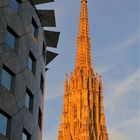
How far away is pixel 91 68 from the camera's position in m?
118

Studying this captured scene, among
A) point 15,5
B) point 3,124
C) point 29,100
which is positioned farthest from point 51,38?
point 3,124

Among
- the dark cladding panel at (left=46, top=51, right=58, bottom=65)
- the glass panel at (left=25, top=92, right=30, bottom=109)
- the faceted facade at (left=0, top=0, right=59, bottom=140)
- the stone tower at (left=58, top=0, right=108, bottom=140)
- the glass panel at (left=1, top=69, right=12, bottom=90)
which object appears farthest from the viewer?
the stone tower at (left=58, top=0, right=108, bottom=140)

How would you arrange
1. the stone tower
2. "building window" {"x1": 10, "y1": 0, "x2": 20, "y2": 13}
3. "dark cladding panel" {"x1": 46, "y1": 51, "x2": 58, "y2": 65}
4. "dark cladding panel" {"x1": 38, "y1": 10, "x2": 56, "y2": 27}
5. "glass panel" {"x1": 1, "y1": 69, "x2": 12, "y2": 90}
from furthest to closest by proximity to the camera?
the stone tower, "dark cladding panel" {"x1": 46, "y1": 51, "x2": 58, "y2": 65}, "dark cladding panel" {"x1": 38, "y1": 10, "x2": 56, "y2": 27}, "building window" {"x1": 10, "y1": 0, "x2": 20, "y2": 13}, "glass panel" {"x1": 1, "y1": 69, "x2": 12, "y2": 90}

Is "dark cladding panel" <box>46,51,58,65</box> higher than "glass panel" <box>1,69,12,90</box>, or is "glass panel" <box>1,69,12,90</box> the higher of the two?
"dark cladding panel" <box>46,51,58,65</box>

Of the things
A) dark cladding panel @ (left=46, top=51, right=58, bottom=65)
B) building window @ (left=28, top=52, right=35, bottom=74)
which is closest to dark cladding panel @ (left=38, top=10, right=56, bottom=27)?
dark cladding panel @ (left=46, top=51, right=58, bottom=65)

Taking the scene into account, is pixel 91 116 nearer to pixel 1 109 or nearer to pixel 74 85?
pixel 74 85

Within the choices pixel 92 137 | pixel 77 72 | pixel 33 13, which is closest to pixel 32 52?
pixel 33 13

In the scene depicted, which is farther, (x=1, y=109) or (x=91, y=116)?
(x=91, y=116)

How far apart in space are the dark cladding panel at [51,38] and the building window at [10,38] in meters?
9.07

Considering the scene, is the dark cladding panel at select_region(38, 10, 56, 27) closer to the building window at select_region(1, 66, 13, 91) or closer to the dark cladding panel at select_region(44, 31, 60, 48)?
the dark cladding panel at select_region(44, 31, 60, 48)

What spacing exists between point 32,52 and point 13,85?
533 cm

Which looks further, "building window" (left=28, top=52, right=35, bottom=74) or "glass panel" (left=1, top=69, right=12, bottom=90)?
"building window" (left=28, top=52, right=35, bottom=74)

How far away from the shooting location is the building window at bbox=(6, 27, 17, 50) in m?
32.5

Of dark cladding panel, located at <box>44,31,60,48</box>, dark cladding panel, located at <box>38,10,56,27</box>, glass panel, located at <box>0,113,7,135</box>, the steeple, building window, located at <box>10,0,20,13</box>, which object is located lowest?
glass panel, located at <box>0,113,7,135</box>
